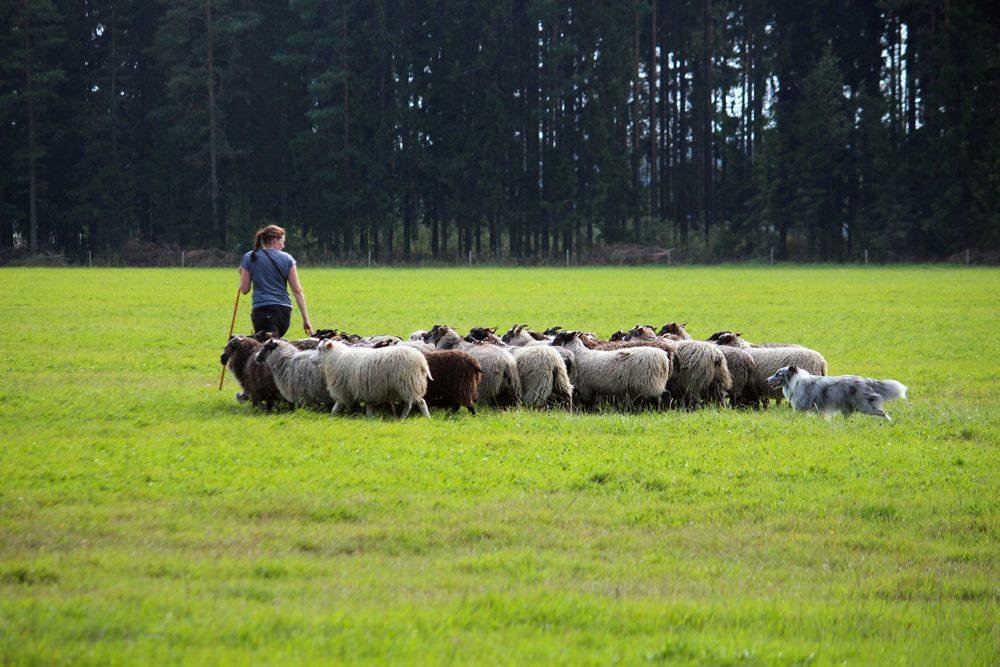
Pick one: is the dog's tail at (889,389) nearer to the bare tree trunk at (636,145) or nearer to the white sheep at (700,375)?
the white sheep at (700,375)

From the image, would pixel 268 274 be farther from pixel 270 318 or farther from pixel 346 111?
pixel 346 111

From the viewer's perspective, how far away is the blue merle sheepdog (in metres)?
12.7

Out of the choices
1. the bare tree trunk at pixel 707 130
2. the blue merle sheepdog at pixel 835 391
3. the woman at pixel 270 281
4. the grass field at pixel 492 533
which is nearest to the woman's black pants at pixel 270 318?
the woman at pixel 270 281

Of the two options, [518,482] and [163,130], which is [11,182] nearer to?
[163,130]

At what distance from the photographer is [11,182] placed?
78.9 metres

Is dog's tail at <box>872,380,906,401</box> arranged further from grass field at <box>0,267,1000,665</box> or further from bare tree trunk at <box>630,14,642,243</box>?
bare tree trunk at <box>630,14,642,243</box>

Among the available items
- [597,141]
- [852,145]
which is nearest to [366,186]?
[597,141]

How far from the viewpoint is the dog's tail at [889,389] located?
492 inches

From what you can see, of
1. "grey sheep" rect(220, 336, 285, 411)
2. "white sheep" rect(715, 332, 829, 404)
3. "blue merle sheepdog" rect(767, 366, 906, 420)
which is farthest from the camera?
Result: "white sheep" rect(715, 332, 829, 404)

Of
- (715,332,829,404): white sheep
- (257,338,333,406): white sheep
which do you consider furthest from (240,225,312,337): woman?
(715,332,829,404): white sheep

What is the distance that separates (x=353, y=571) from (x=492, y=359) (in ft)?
23.3

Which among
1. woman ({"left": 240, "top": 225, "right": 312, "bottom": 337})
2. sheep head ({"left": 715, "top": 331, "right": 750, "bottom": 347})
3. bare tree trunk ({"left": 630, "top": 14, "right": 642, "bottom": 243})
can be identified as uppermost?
bare tree trunk ({"left": 630, "top": 14, "right": 642, "bottom": 243})

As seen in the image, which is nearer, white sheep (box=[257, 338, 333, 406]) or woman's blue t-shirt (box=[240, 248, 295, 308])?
white sheep (box=[257, 338, 333, 406])

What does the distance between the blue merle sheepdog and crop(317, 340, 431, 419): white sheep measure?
4.35m
